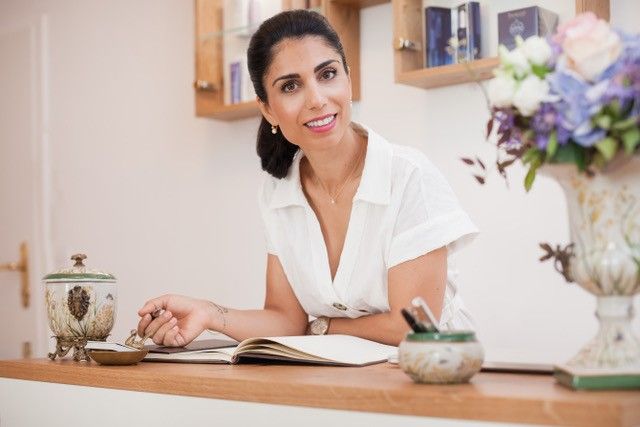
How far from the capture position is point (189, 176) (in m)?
3.79

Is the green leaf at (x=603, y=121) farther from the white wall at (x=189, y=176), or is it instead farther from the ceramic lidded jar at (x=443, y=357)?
the white wall at (x=189, y=176)

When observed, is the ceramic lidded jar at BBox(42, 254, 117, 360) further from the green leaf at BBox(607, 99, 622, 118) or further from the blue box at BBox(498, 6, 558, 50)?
the blue box at BBox(498, 6, 558, 50)

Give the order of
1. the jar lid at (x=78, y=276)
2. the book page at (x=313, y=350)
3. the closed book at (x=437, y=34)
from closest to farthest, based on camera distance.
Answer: the book page at (x=313, y=350) < the jar lid at (x=78, y=276) < the closed book at (x=437, y=34)

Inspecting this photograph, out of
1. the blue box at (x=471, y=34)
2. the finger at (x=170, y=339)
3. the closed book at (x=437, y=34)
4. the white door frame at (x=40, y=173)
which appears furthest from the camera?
the white door frame at (x=40, y=173)

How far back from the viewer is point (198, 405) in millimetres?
1356

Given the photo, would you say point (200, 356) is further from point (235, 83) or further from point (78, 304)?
point (235, 83)

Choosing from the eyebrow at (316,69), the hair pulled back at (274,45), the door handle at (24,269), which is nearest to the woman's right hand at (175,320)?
the hair pulled back at (274,45)

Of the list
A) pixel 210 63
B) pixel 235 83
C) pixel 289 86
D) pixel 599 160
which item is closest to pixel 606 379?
pixel 599 160

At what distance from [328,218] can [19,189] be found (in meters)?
2.83

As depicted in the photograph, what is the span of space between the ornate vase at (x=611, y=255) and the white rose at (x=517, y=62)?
0.42ft

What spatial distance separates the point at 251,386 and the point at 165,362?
427mm

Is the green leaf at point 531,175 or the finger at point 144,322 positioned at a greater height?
the green leaf at point 531,175

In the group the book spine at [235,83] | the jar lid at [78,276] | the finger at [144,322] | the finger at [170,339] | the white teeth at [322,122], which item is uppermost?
the book spine at [235,83]

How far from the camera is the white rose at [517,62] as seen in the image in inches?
44.9
